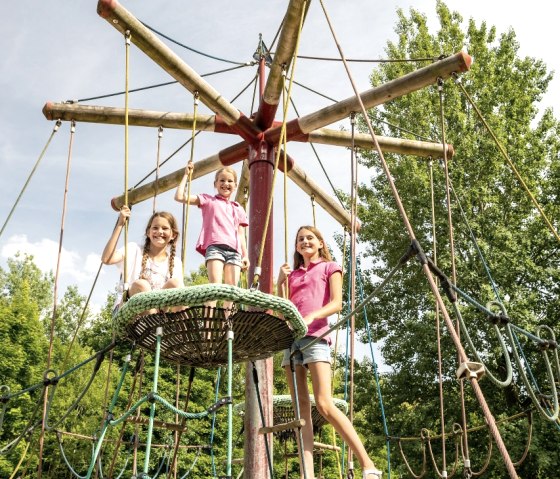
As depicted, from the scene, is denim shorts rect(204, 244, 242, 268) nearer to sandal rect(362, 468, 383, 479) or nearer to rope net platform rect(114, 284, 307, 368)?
rope net platform rect(114, 284, 307, 368)

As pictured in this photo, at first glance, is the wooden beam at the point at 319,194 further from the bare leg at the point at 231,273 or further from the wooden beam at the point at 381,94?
the bare leg at the point at 231,273

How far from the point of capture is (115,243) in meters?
3.31

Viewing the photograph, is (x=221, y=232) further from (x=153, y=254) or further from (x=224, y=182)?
(x=153, y=254)

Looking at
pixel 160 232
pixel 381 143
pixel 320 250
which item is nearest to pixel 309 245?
pixel 320 250

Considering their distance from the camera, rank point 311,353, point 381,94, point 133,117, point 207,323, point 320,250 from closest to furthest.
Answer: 1. point 207,323
2. point 311,353
3. point 320,250
4. point 381,94
5. point 133,117

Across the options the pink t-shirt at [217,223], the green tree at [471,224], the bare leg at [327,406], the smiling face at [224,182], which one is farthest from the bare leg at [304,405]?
the green tree at [471,224]

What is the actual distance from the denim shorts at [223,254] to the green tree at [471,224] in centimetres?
655

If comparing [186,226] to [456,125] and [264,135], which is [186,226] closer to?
[264,135]

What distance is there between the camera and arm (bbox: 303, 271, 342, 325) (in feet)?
10.3

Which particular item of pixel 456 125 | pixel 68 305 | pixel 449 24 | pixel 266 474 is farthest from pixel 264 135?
pixel 68 305

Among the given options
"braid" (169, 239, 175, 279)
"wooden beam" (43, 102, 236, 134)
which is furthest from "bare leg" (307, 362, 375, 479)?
"wooden beam" (43, 102, 236, 134)

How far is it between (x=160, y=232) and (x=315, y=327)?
1.07 meters

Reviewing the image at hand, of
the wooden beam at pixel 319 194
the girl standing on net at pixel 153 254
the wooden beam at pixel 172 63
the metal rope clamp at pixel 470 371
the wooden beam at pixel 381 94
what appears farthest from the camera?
the wooden beam at pixel 319 194

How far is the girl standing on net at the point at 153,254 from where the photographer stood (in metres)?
3.35
